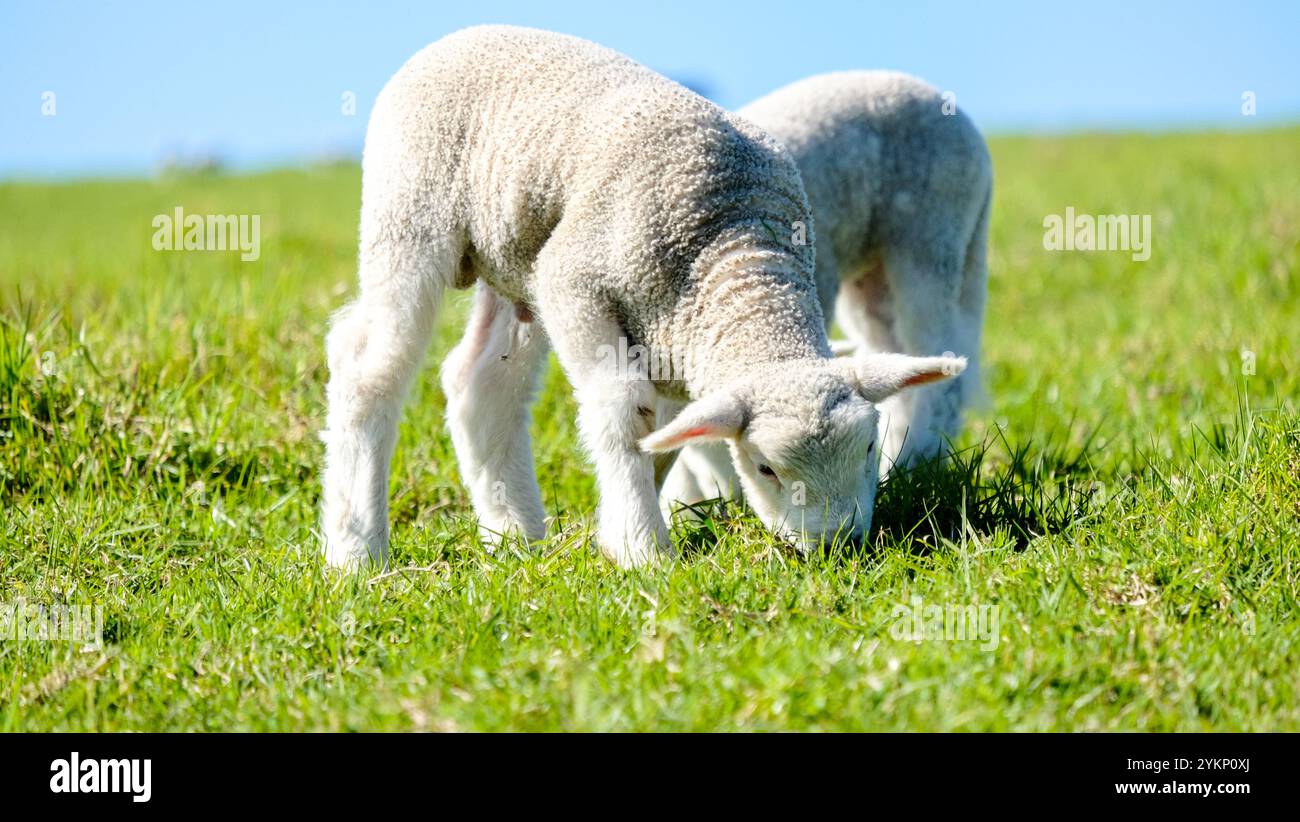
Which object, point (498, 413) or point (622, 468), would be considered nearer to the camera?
point (622, 468)

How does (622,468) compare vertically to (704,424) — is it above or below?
below

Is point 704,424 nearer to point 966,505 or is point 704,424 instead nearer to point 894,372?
point 894,372

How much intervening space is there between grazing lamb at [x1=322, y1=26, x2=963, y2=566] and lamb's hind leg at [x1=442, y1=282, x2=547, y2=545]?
1.17ft

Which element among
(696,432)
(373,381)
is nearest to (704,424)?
(696,432)

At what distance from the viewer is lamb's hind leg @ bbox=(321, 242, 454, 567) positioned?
4.78 meters

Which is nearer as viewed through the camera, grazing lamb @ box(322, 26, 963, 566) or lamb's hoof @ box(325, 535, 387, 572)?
grazing lamb @ box(322, 26, 963, 566)

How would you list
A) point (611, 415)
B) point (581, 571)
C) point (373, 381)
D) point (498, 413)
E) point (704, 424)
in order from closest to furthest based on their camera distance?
point (704, 424) → point (581, 571) → point (611, 415) → point (373, 381) → point (498, 413)

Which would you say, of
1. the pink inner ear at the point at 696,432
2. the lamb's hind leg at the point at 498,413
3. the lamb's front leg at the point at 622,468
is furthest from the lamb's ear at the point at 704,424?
the lamb's hind leg at the point at 498,413

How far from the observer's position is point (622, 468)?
4434mm

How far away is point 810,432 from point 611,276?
2.81 ft

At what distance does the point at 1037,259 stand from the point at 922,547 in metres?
7.85

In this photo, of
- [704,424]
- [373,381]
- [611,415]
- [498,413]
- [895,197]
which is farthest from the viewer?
[895,197]

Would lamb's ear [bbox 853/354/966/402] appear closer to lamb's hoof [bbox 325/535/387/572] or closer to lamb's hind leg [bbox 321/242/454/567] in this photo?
lamb's hind leg [bbox 321/242/454/567]

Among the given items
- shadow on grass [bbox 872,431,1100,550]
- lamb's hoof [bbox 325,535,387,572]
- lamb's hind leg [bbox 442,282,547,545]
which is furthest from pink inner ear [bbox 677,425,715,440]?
lamb's hind leg [bbox 442,282,547,545]
